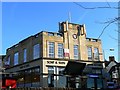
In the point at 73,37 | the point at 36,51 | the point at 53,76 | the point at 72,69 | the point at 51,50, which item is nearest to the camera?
the point at 72,69

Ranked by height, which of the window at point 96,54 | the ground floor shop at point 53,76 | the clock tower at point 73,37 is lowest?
the ground floor shop at point 53,76

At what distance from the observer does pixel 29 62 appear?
148ft

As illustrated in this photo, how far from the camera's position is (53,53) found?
141 ft

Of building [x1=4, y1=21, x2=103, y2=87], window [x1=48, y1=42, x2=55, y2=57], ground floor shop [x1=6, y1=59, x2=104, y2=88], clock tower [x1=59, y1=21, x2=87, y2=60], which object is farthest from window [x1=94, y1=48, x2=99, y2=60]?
window [x1=48, y1=42, x2=55, y2=57]

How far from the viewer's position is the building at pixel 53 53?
4100 centimetres

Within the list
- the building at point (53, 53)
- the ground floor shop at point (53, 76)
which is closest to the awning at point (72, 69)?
the ground floor shop at point (53, 76)

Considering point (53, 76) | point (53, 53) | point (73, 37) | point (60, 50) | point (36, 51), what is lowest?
point (53, 76)

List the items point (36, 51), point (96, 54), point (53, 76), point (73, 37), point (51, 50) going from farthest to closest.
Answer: point (96, 54) → point (73, 37) → point (36, 51) → point (51, 50) → point (53, 76)

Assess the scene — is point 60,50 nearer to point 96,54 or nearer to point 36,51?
point 36,51

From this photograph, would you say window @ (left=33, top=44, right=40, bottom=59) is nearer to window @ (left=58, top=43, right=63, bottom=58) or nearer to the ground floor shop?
the ground floor shop

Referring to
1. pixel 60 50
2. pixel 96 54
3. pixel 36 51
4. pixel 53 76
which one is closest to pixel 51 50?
pixel 60 50

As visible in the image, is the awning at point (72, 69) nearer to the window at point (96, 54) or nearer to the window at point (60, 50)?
the window at point (60, 50)

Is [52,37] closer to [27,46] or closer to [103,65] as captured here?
[27,46]

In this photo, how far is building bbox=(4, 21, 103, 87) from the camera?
41.0 meters
